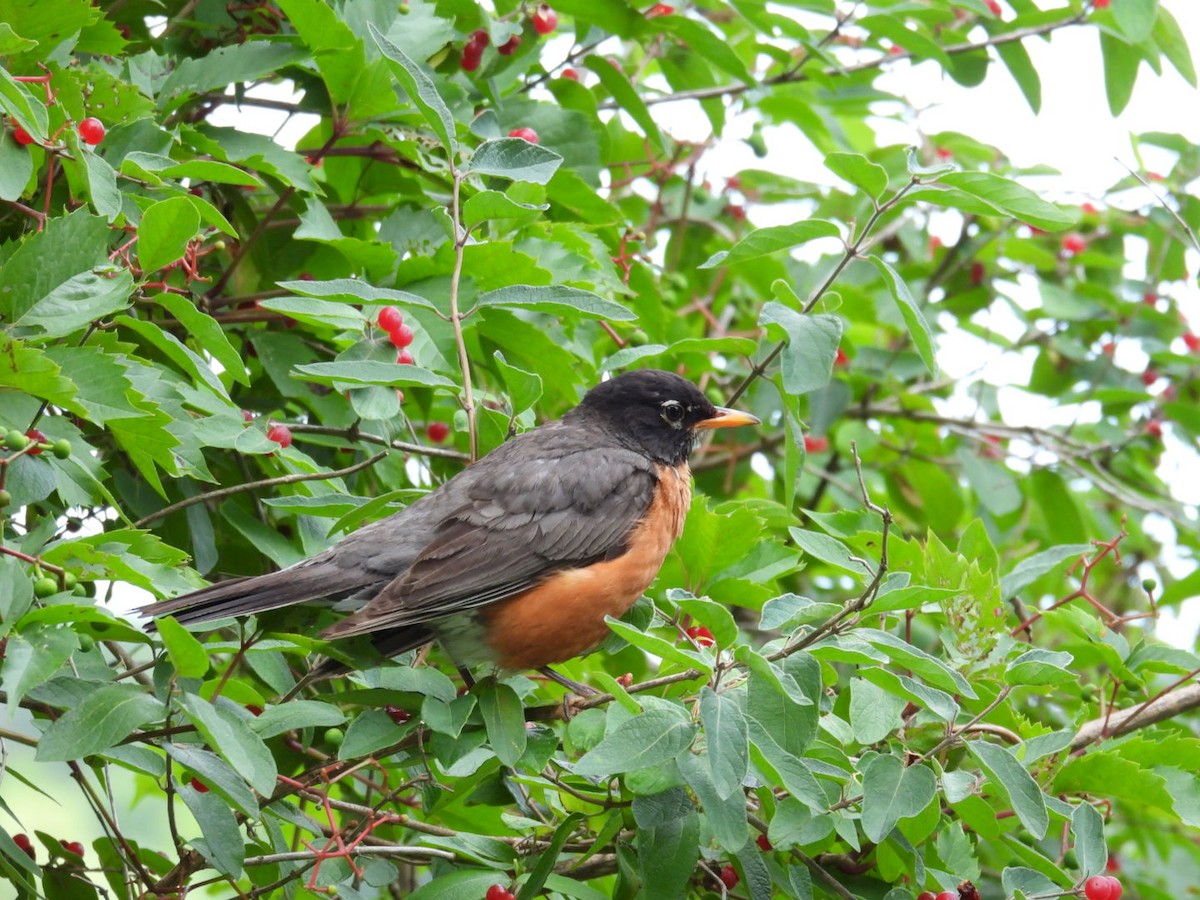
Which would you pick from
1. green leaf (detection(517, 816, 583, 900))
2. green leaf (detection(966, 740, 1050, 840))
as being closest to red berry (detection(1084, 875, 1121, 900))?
green leaf (detection(966, 740, 1050, 840))

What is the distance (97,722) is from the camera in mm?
2186

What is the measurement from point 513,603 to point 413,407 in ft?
2.97

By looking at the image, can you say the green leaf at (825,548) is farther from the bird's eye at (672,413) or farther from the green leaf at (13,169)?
the green leaf at (13,169)

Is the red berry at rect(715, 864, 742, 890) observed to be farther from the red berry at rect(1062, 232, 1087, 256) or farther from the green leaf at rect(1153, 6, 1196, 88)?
the red berry at rect(1062, 232, 1087, 256)

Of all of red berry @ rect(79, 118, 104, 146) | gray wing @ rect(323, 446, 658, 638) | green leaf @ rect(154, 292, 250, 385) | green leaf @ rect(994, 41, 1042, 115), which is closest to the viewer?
green leaf @ rect(154, 292, 250, 385)

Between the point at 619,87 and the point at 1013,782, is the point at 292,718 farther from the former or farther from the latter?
the point at 619,87

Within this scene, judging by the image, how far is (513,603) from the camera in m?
3.40

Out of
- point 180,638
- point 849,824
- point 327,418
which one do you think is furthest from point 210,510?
point 849,824

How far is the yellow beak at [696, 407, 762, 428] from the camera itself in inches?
165

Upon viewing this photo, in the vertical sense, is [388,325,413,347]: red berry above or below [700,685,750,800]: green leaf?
above

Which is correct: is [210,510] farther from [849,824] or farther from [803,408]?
[803,408]

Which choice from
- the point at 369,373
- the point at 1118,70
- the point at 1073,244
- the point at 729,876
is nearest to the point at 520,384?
the point at 369,373

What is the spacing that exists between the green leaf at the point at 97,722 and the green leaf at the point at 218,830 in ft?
0.85

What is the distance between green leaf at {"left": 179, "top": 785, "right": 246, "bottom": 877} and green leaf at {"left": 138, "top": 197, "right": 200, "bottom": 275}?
1058mm
